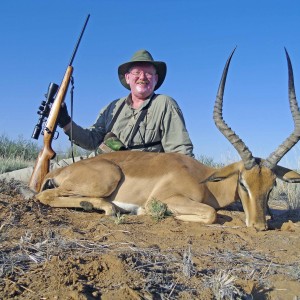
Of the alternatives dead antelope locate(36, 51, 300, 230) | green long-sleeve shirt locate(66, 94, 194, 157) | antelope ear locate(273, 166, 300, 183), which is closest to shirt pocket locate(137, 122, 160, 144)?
green long-sleeve shirt locate(66, 94, 194, 157)

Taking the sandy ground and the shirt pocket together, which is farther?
the shirt pocket

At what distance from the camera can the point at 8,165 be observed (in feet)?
37.2

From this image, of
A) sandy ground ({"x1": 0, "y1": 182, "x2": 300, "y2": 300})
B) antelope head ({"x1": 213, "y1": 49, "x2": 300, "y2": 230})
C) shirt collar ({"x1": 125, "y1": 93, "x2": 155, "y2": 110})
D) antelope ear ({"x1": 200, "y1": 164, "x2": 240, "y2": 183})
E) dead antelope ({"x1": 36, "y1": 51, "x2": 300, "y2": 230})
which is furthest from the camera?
shirt collar ({"x1": 125, "y1": 93, "x2": 155, "y2": 110})

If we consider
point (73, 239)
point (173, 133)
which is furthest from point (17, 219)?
point (173, 133)

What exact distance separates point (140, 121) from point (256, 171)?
2.95 metres

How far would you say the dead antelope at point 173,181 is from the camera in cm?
552

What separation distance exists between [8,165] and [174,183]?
6.56m

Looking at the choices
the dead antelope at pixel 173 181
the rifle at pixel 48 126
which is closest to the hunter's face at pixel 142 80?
the rifle at pixel 48 126

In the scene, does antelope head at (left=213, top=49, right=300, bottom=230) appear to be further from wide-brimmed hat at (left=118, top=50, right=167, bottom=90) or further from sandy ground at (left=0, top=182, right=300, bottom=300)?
wide-brimmed hat at (left=118, top=50, right=167, bottom=90)

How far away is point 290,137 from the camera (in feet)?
18.4

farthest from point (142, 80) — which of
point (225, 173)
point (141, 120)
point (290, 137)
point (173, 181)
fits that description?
point (290, 137)

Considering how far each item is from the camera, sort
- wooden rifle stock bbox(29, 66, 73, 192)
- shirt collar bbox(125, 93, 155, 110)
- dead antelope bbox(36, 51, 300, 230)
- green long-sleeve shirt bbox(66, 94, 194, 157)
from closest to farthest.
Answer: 1. dead antelope bbox(36, 51, 300, 230)
2. wooden rifle stock bbox(29, 66, 73, 192)
3. green long-sleeve shirt bbox(66, 94, 194, 157)
4. shirt collar bbox(125, 93, 155, 110)

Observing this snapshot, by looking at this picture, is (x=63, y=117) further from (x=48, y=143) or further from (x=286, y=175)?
(x=286, y=175)

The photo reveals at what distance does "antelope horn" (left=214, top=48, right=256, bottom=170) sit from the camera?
5590 millimetres
